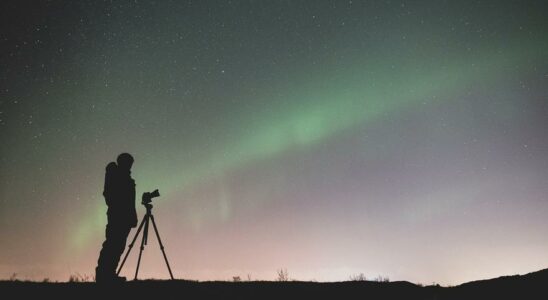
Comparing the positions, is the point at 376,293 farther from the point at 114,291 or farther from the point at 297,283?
the point at 114,291

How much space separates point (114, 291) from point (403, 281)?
5.85 metres

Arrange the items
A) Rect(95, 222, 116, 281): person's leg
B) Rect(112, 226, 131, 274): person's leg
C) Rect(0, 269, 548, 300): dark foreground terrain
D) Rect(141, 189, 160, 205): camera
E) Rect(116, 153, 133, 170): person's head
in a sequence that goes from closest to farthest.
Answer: Rect(0, 269, 548, 300): dark foreground terrain < Rect(95, 222, 116, 281): person's leg < Rect(112, 226, 131, 274): person's leg < Rect(116, 153, 133, 170): person's head < Rect(141, 189, 160, 205): camera

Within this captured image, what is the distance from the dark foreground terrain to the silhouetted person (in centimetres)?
41

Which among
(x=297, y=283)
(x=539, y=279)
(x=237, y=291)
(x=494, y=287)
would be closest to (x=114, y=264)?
(x=237, y=291)

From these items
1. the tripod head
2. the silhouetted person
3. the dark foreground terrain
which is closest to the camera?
the tripod head

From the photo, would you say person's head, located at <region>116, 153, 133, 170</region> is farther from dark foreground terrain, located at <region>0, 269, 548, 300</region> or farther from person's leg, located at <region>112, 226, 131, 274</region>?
dark foreground terrain, located at <region>0, 269, 548, 300</region>

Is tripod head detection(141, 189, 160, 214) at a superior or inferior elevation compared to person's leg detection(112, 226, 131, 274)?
superior

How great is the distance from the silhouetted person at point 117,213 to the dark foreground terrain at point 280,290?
409 millimetres

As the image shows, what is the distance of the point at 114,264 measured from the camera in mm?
7094

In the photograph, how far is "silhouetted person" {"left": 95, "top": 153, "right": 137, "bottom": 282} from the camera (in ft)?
23.1

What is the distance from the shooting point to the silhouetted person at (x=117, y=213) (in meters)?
7.03

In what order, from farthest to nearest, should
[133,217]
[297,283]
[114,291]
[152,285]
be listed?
1. [297,283]
2. [133,217]
3. [152,285]
4. [114,291]

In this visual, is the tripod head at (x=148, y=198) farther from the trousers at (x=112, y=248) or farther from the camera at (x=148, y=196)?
the trousers at (x=112, y=248)

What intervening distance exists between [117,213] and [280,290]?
3.38 meters
